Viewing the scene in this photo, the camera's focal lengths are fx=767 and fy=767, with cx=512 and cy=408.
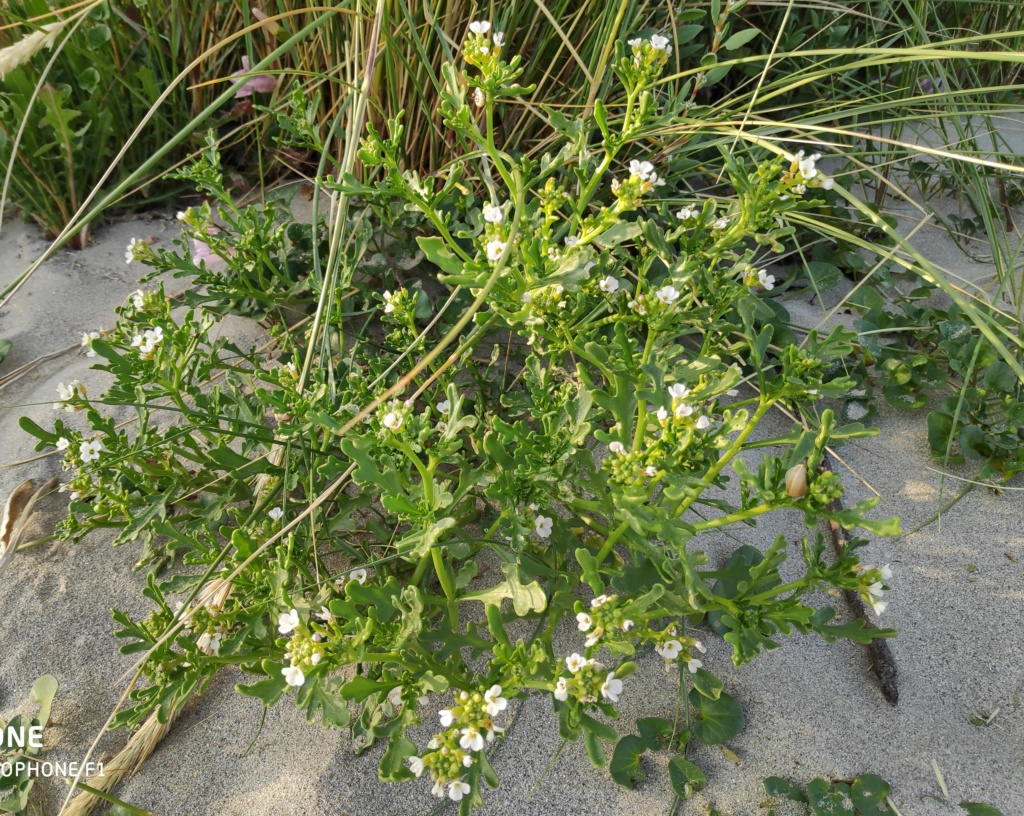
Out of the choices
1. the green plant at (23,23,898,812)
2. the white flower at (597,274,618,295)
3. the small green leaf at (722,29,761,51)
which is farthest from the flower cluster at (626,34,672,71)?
the small green leaf at (722,29,761,51)

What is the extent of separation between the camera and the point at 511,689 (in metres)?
1.16

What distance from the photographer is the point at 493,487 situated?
1253mm

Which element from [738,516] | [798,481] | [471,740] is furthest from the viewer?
[798,481]

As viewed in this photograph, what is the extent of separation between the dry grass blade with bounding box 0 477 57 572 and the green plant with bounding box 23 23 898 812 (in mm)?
293

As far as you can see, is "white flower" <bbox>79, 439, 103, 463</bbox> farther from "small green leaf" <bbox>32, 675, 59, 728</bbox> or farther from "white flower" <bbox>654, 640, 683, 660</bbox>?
"white flower" <bbox>654, 640, 683, 660</bbox>

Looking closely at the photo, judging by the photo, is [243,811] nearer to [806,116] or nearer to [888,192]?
[806,116]

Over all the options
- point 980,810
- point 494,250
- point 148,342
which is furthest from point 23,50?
point 980,810

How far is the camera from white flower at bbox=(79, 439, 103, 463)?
4.67 ft

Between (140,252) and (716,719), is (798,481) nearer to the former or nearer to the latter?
(716,719)

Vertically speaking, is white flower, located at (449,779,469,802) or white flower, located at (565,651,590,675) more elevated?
white flower, located at (565,651,590,675)

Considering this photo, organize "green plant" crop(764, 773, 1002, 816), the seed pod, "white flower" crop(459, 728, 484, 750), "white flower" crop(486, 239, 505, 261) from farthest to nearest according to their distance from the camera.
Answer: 1. the seed pod
2. "green plant" crop(764, 773, 1002, 816)
3. "white flower" crop(486, 239, 505, 261)
4. "white flower" crop(459, 728, 484, 750)

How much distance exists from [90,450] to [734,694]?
1299 millimetres

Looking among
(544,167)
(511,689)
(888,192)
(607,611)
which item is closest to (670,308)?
(544,167)

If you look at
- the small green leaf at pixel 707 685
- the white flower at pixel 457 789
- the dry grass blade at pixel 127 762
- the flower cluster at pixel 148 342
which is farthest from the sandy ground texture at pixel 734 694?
the flower cluster at pixel 148 342
